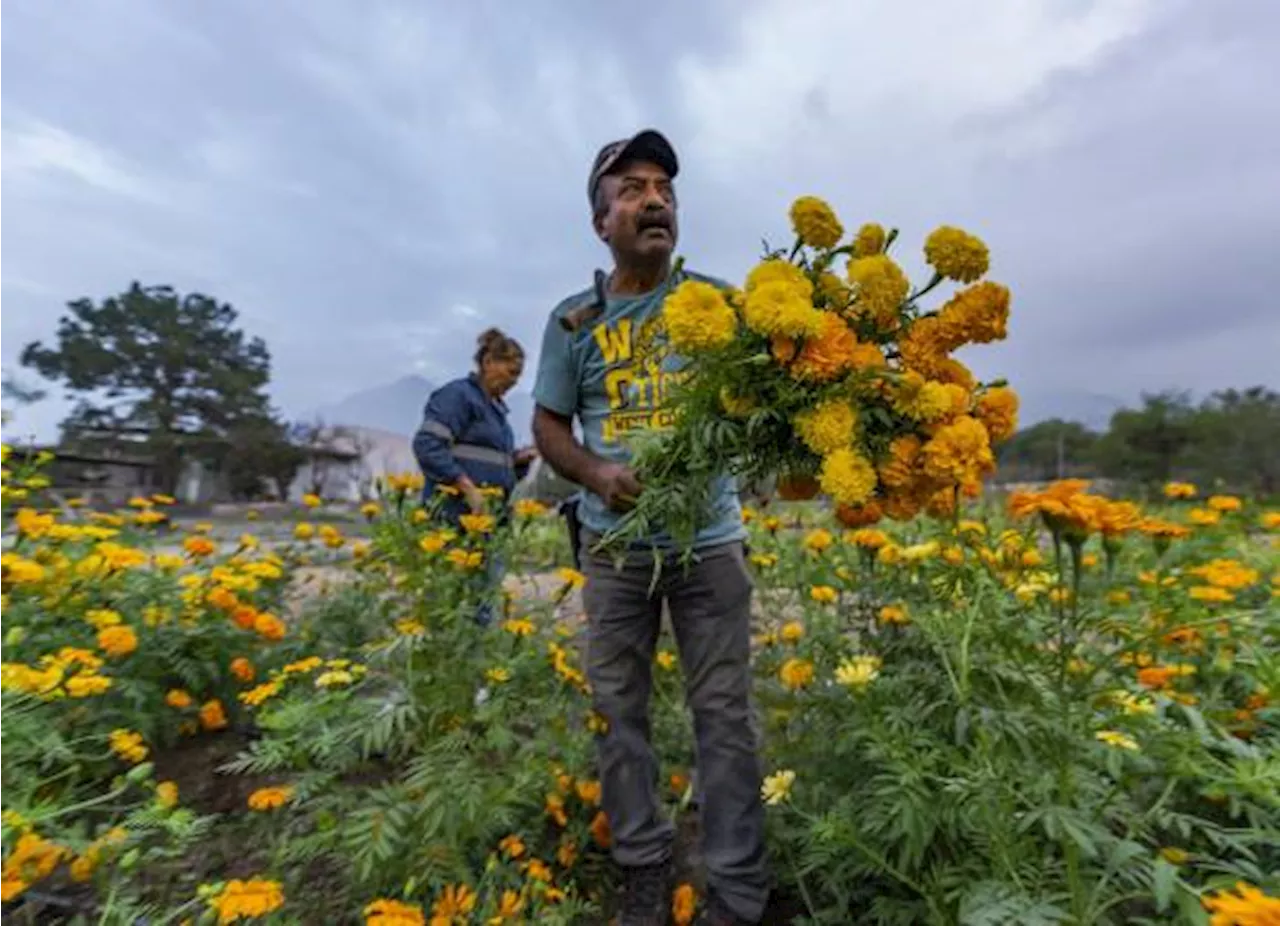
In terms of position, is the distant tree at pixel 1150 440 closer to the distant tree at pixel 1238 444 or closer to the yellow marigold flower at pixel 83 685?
the distant tree at pixel 1238 444

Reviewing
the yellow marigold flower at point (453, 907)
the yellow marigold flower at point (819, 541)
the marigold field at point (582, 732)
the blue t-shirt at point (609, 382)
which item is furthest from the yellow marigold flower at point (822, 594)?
the yellow marigold flower at point (453, 907)

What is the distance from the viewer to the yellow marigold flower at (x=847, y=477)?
964 millimetres

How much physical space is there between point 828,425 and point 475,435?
267cm

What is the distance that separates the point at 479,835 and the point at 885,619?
110 cm

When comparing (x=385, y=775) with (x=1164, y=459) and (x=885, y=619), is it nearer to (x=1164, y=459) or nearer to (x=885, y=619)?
(x=885, y=619)

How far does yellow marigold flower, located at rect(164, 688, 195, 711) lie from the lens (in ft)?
6.76

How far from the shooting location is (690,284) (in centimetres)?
107

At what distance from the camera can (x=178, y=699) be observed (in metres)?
2.06

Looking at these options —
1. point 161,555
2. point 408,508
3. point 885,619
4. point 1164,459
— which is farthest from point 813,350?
point 1164,459

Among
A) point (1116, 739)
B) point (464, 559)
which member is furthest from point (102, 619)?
point (1116, 739)

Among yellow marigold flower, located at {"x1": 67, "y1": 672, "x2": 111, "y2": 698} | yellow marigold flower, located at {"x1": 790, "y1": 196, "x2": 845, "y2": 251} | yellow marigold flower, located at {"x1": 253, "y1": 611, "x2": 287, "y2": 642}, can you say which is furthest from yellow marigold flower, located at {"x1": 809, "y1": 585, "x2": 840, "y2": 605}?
yellow marigold flower, located at {"x1": 67, "y1": 672, "x2": 111, "y2": 698}

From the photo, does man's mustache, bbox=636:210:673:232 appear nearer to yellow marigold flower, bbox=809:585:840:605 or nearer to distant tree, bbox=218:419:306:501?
yellow marigold flower, bbox=809:585:840:605

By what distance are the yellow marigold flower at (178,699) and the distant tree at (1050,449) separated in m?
40.1

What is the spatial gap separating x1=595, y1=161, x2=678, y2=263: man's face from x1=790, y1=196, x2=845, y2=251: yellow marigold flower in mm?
709
